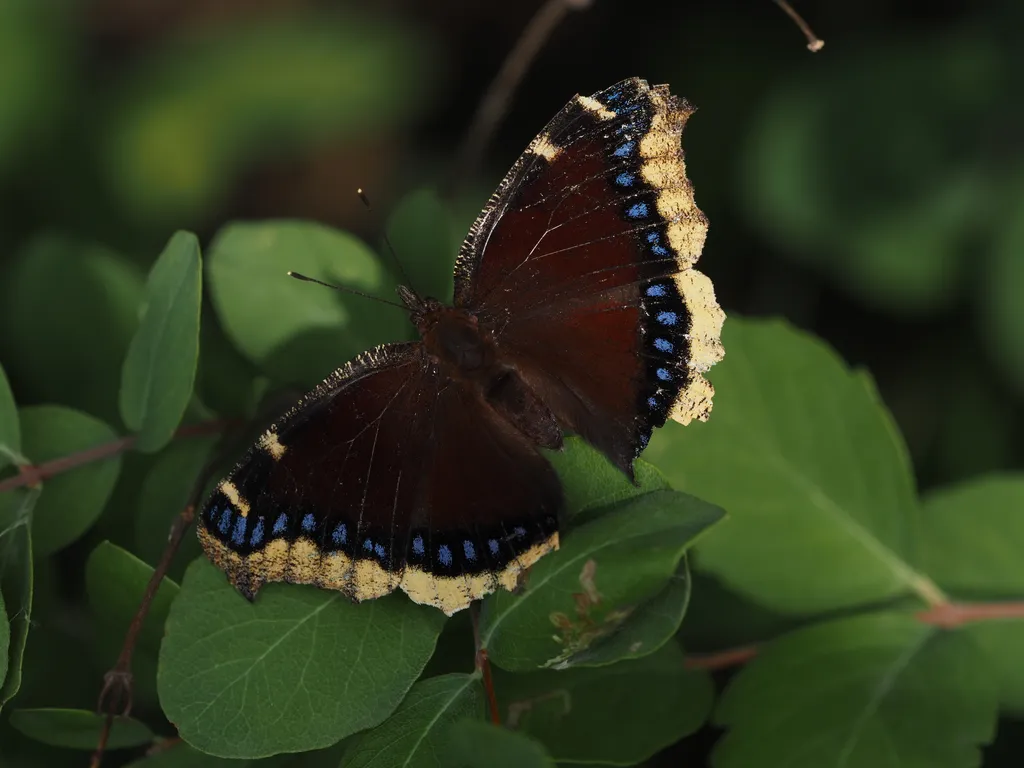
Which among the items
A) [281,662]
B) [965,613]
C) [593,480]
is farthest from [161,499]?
[965,613]

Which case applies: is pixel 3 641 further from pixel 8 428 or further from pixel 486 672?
pixel 486 672

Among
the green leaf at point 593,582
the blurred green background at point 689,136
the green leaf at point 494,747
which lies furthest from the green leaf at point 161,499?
the blurred green background at point 689,136

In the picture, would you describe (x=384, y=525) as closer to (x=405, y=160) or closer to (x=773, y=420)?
(x=773, y=420)

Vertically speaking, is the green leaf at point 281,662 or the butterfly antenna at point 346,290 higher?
the butterfly antenna at point 346,290

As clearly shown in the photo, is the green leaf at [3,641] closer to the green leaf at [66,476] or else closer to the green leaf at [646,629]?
the green leaf at [66,476]

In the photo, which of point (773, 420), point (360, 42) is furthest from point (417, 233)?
point (360, 42)
